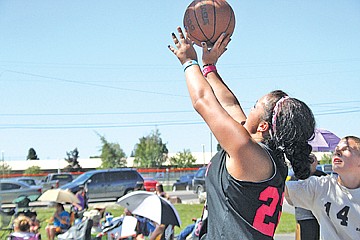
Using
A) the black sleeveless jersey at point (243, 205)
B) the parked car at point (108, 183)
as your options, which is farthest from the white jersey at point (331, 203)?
Answer: the parked car at point (108, 183)

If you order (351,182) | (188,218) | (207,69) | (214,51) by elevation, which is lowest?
(188,218)

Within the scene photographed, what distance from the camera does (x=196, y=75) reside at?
274 centimetres

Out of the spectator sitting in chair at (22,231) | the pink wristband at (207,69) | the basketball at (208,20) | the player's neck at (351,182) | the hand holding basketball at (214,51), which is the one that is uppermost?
the basketball at (208,20)

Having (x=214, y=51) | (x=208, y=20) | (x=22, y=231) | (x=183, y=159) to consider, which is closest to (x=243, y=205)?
(x=214, y=51)

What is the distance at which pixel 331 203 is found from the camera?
14.4 ft

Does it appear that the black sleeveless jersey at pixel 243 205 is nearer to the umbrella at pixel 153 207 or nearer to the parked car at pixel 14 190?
the umbrella at pixel 153 207

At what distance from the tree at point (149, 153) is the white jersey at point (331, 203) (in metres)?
57.5

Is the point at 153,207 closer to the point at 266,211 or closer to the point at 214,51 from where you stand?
the point at 214,51

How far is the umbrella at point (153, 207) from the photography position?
8586mm

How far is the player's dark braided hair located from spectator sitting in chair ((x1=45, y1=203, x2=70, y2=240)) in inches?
427

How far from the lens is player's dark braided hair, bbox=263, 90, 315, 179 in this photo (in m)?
2.65

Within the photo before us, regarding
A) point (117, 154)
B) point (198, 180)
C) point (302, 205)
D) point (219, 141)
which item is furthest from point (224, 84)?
point (117, 154)

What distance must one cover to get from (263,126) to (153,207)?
20.4ft

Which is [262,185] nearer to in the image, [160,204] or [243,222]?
[243,222]
